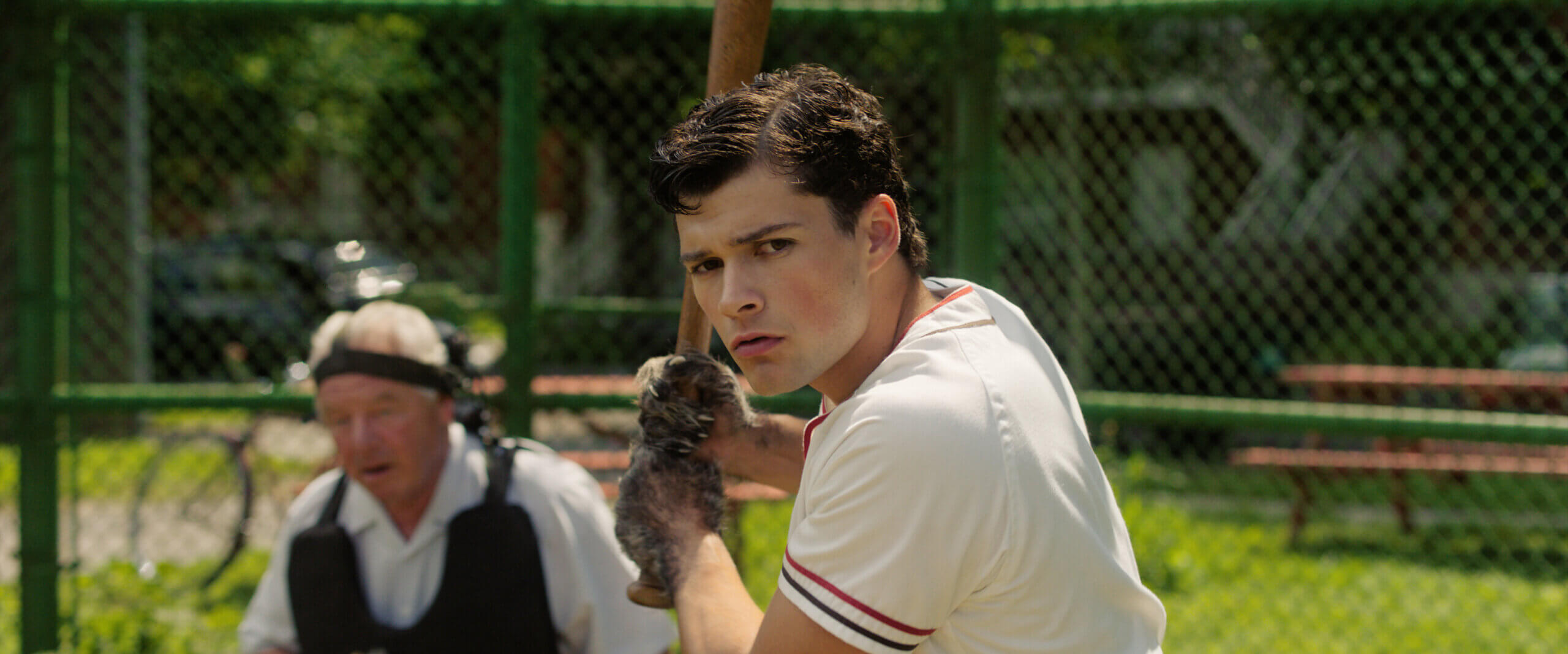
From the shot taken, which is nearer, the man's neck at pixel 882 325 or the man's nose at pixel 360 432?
the man's neck at pixel 882 325

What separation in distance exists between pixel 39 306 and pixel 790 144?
9.22ft

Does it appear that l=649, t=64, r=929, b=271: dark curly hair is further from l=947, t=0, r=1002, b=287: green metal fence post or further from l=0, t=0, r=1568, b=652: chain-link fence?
l=947, t=0, r=1002, b=287: green metal fence post

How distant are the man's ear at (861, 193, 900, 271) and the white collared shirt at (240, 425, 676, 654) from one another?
4.18 ft

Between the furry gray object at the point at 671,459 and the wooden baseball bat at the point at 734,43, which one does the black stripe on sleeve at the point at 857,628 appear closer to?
the furry gray object at the point at 671,459

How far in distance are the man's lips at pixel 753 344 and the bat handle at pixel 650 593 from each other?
44 cm

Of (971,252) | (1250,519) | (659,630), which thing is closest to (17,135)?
(659,630)

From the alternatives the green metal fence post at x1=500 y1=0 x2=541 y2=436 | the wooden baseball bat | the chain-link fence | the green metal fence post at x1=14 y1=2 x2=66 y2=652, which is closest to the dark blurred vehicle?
the chain-link fence

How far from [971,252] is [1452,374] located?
4.18 meters

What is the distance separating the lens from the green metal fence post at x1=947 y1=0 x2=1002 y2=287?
316cm

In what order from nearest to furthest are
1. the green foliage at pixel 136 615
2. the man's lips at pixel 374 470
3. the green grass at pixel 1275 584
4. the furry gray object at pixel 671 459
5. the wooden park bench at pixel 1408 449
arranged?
the furry gray object at pixel 671 459
the man's lips at pixel 374 470
the green foliage at pixel 136 615
the green grass at pixel 1275 584
the wooden park bench at pixel 1408 449

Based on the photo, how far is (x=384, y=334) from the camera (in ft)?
8.59

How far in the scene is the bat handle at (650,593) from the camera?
172cm

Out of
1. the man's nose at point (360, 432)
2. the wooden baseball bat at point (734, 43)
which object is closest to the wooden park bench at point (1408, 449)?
Result: the man's nose at point (360, 432)

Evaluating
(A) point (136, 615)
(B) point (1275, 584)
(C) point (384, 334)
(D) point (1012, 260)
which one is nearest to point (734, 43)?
(C) point (384, 334)
